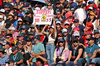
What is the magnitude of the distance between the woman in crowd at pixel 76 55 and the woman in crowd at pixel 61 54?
0.18m

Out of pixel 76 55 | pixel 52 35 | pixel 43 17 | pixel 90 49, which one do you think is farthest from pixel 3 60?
pixel 90 49

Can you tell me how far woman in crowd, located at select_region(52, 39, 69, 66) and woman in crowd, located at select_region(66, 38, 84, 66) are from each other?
18cm

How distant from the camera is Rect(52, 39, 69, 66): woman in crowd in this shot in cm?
913

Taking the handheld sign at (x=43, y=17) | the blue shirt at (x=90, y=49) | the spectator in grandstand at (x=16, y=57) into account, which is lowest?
the spectator in grandstand at (x=16, y=57)

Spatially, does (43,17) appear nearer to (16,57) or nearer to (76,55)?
(16,57)

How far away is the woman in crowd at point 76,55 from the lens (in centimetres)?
880

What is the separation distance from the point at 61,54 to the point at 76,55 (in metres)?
0.65

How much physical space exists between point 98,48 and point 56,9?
3.82 m

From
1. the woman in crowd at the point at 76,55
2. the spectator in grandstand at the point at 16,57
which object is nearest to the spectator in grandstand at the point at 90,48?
the woman in crowd at the point at 76,55

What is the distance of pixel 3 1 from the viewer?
44.6ft

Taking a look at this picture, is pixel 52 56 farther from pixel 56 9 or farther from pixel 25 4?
pixel 25 4

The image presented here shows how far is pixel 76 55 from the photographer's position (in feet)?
29.5

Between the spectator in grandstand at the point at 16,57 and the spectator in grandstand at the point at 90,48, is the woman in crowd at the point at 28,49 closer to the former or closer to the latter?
the spectator in grandstand at the point at 16,57

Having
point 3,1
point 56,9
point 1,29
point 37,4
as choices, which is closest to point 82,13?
point 56,9
